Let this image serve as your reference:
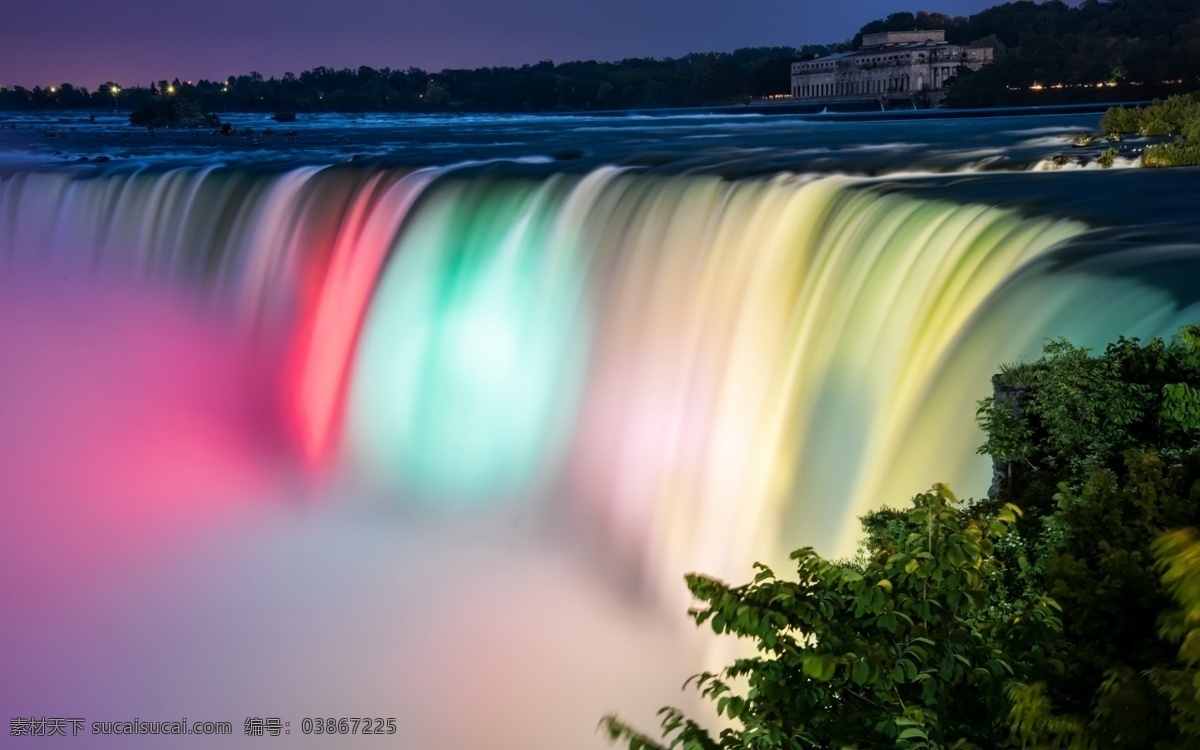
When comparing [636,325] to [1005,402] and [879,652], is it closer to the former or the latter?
[1005,402]

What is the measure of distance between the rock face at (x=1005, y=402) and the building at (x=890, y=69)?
2523 inches

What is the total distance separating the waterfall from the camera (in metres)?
11.0

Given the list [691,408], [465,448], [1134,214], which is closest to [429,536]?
[465,448]

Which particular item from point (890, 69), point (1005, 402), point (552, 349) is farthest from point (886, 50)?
point (1005, 402)

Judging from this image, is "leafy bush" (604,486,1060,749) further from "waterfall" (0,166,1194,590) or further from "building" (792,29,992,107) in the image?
"building" (792,29,992,107)

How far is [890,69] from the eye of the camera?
83125 millimetres

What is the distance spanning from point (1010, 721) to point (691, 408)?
32.7 ft

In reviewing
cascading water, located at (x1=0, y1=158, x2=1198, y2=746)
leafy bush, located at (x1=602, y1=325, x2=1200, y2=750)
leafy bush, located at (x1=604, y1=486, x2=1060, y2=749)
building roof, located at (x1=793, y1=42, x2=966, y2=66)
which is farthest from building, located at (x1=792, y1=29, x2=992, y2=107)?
leafy bush, located at (x1=604, y1=486, x2=1060, y2=749)

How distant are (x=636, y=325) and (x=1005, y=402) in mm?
8660

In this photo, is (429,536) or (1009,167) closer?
(429,536)

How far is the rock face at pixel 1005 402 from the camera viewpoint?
815 centimetres

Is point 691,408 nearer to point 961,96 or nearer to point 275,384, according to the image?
point 275,384

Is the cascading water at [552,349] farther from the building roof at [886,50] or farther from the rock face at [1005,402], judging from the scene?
the building roof at [886,50]

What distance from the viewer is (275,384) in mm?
21422
